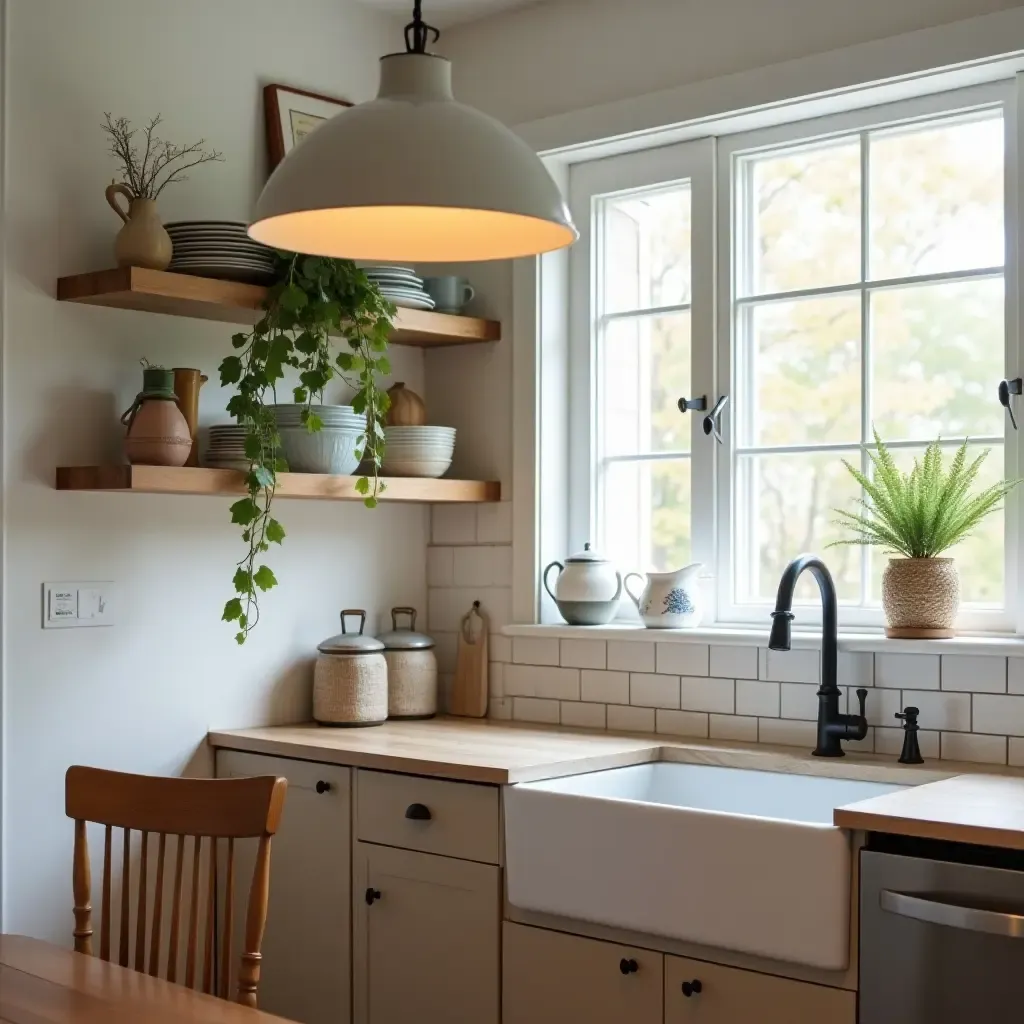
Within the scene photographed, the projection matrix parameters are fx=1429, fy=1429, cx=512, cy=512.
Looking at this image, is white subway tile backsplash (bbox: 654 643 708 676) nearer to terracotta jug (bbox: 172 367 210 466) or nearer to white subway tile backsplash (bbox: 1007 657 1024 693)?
white subway tile backsplash (bbox: 1007 657 1024 693)

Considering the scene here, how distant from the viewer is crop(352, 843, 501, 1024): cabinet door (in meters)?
2.83

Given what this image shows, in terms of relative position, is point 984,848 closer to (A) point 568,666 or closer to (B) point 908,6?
(A) point 568,666

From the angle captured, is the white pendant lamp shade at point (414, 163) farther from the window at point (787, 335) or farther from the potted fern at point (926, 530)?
the window at point (787, 335)

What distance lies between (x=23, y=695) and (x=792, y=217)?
6.76 ft

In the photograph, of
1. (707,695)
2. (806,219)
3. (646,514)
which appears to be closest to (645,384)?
(646,514)

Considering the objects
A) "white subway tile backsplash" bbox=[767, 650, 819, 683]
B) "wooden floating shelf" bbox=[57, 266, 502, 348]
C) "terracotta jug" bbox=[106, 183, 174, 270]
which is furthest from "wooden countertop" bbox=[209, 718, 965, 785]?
"terracotta jug" bbox=[106, 183, 174, 270]

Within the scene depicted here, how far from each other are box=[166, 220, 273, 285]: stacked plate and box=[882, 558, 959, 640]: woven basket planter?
1568 mm

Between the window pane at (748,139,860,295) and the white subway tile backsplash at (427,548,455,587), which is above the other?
the window pane at (748,139,860,295)

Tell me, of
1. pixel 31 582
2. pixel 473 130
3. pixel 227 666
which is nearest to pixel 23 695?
pixel 31 582

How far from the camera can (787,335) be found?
3.40 meters

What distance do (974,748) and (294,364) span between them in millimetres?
1676

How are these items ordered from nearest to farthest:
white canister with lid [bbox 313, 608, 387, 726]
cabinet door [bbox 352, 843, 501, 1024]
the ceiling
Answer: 1. cabinet door [bbox 352, 843, 501, 1024]
2. white canister with lid [bbox 313, 608, 387, 726]
3. the ceiling

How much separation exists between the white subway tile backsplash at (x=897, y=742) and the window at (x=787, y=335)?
27 cm

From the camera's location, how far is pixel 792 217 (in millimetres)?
3406
